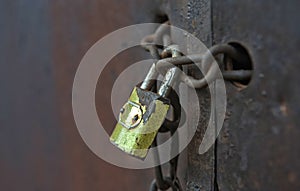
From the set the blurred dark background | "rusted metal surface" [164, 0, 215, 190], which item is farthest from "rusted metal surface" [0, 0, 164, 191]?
"rusted metal surface" [164, 0, 215, 190]

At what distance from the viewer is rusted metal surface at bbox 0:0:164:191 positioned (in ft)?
2.48

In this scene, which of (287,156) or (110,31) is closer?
(287,156)

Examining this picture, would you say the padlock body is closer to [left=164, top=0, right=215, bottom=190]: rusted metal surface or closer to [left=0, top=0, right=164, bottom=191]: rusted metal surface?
[left=164, top=0, right=215, bottom=190]: rusted metal surface

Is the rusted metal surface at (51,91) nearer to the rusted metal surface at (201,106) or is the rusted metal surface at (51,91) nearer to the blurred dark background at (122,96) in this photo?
the blurred dark background at (122,96)

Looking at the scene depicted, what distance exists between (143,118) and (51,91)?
0.41m

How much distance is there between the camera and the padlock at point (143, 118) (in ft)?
1.61

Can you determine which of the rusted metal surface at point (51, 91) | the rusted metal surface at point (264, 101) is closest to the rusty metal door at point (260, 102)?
the rusted metal surface at point (264, 101)

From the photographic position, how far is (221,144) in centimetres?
48

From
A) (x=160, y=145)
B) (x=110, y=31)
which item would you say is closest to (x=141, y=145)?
(x=160, y=145)

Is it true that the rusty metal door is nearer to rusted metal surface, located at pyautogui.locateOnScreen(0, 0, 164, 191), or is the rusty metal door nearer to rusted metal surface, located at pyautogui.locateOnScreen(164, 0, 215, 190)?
rusted metal surface, located at pyautogui.locateOnScreen(164, 0, 215, 190)

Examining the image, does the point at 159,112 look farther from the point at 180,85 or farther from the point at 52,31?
the point at 52,31

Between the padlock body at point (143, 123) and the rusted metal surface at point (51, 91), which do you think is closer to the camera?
the padlock body at point (143, 123)

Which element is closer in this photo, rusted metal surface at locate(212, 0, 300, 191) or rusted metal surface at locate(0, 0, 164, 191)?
rusted metal surface at locate(212, 0, 300, 191)

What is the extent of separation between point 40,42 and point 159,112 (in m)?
0.44
